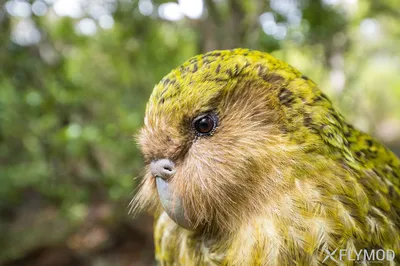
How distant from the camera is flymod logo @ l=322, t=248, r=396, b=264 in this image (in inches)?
42.3

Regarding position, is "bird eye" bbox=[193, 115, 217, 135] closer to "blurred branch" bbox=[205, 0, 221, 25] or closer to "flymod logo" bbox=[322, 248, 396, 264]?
"flymod logo" bbox=[322, 248, 396, 264]

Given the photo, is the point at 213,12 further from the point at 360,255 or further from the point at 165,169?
the point at 360,255

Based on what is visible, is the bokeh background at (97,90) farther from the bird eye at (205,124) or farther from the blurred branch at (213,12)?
the bird eye at (205,124)

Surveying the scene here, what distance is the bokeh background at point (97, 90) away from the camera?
109 inches

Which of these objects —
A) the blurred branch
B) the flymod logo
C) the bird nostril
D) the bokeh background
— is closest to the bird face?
the bird nostril

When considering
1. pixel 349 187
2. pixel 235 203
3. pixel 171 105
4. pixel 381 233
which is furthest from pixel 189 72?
pixel 381 233

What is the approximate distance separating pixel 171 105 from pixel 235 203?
0.39 m

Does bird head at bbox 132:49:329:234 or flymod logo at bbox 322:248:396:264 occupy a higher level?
bird head at bbox 132:49:329:234

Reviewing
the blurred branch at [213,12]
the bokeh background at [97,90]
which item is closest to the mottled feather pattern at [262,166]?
the bokeh background at [97,90]

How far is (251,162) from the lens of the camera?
3.75 feet

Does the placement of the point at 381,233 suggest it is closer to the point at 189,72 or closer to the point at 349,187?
the point at 349,187

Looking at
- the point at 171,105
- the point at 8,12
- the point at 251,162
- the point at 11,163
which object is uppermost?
the point at 8,12

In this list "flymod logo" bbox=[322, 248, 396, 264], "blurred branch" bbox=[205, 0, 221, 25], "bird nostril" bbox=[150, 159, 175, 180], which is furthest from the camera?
"blurred branch" bbox=[205, 0, 221, 25]

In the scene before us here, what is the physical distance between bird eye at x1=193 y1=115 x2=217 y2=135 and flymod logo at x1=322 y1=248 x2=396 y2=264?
53cm
